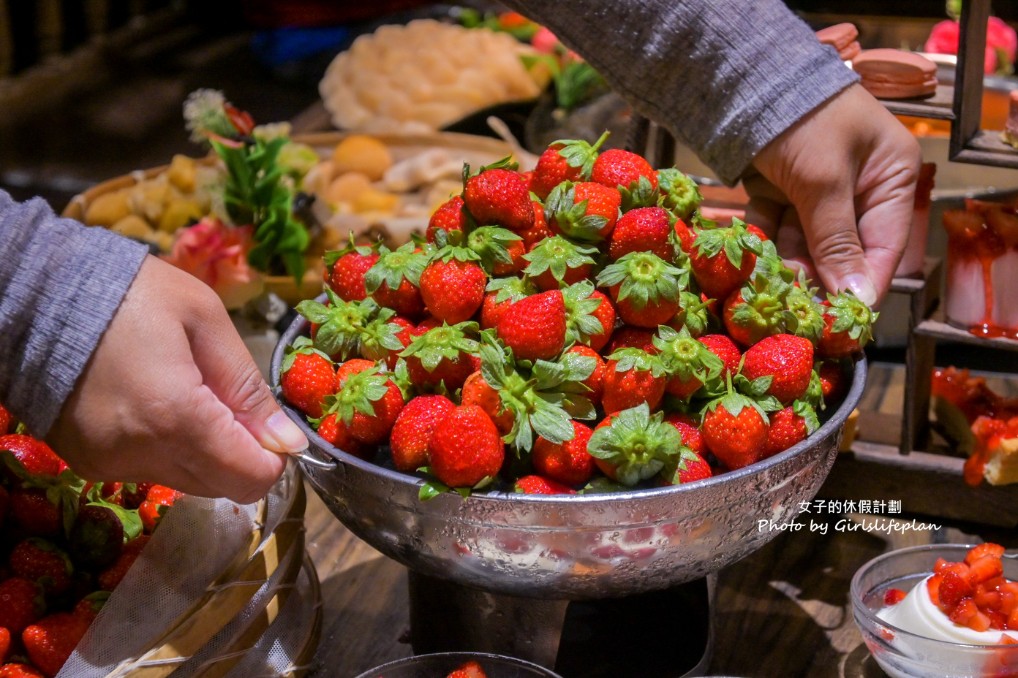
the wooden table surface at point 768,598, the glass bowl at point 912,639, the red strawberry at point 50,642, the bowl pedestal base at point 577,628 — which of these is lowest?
the wooden table surface at point 768,598

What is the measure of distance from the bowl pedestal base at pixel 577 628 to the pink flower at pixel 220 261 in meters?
0.90

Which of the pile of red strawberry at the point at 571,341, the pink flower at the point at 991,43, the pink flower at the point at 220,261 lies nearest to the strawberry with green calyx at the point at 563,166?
the pile of red strawberry at the point at 571,341

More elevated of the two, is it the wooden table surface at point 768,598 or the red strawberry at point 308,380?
the red strawberry at point 308,380

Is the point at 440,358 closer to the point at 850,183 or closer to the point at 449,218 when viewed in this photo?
the point at 449,218

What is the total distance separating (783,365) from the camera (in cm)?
97

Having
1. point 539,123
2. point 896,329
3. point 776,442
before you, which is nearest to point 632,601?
point 776,442

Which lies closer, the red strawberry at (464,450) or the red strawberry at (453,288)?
the red strawberry at (464,450)

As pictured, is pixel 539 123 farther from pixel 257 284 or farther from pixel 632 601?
pixel 632 601

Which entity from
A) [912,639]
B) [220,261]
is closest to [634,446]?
[912,639]

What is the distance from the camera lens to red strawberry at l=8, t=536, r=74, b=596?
0.98 m

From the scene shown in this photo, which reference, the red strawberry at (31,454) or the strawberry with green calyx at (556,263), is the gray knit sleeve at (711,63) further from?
the red strawberry at (31,454)

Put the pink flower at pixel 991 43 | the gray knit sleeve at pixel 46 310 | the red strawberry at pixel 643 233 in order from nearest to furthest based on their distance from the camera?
the gray knit sleeve at pixel 46 310 < the red strawberry at pixel 643 233 < the pink flower at pixel 991 43

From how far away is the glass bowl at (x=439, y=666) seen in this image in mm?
942

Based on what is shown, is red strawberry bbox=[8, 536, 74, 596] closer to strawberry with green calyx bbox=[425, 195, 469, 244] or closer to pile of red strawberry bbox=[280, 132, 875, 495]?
pile of red strawberry bbox=[280, 132, 875, 495]
